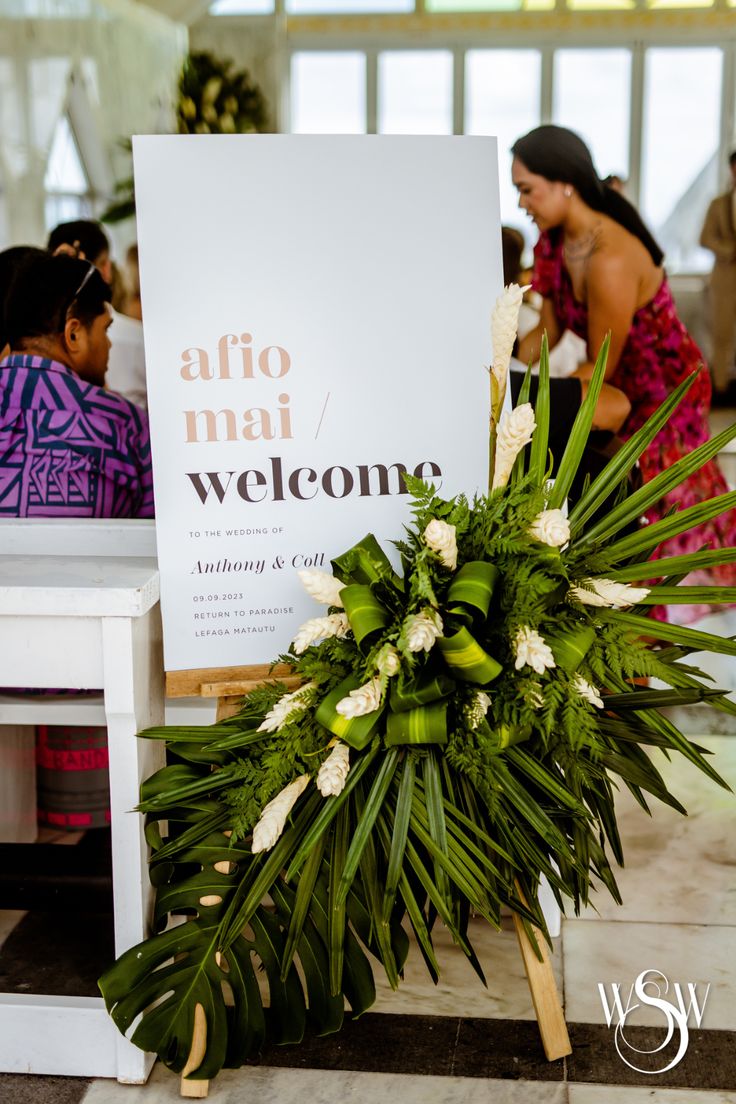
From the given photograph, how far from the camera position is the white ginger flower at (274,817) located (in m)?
1.38

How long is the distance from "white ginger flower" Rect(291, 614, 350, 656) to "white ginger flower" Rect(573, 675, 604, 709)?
31 cm

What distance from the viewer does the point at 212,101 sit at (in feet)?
23.8

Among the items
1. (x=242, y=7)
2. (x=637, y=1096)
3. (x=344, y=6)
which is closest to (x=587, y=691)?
(x=637, y=1096)

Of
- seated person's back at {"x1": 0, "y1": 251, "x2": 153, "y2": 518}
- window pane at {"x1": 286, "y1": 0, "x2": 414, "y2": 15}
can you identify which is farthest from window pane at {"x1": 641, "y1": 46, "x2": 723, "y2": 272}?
seated person's back at {"x1": 0, "y1": 251, "x2": 153, "y2": 518}

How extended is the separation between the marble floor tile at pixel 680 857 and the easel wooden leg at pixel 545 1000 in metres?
0.29

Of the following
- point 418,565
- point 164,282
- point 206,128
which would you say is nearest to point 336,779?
point 418,565

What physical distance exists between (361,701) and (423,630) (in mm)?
115

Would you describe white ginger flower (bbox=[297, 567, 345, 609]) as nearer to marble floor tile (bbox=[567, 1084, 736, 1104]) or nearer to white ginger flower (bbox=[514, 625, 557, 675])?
white ginger flower (bbox=[514, 625, 557, 675])

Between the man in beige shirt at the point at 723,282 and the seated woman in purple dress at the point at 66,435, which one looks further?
the man in beige shirt at the point at 723,282

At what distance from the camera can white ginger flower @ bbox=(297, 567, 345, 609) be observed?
147cm

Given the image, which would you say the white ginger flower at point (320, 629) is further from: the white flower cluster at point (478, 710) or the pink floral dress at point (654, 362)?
the pink floral dress at point (654, 362)

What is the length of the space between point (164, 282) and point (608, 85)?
926cm

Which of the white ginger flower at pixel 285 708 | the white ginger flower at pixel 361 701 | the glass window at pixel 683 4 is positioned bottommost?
the white ginger flower at pixel 285 708

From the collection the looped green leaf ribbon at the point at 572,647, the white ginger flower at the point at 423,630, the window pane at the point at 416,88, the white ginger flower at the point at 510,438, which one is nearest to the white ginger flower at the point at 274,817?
the white ginger flower at the point at 423,630
